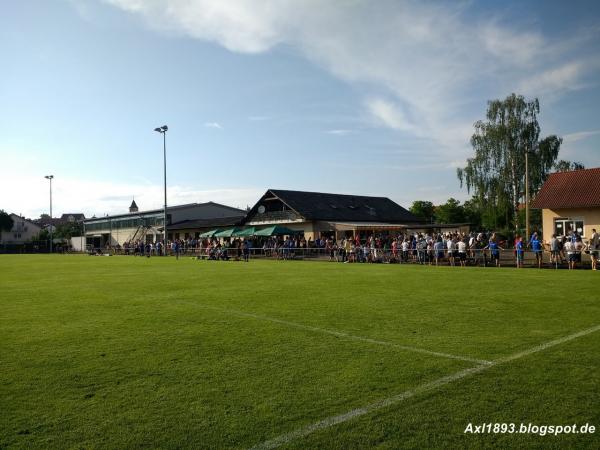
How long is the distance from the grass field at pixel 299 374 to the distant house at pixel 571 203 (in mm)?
23111

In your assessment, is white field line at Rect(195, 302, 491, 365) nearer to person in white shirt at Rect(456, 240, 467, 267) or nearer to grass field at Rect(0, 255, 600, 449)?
grass field at Rect(0, 255, 600, 449)

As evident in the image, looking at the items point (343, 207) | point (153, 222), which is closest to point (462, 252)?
point (343, 207)

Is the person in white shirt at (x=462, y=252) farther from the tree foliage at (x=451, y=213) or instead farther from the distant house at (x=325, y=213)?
the tree foliage at (x=451, y=213)

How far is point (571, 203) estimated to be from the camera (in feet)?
96.6

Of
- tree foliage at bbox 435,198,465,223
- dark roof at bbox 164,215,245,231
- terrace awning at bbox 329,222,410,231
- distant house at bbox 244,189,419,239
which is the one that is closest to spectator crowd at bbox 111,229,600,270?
terrace awning at bbox 329,222,410,231

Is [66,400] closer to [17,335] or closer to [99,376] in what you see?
[99,376]

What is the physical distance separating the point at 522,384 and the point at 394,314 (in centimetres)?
408

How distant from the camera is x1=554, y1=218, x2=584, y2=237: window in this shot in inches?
1185

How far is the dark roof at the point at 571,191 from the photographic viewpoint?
29.1 meters

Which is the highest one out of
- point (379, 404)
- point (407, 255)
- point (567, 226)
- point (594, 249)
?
point (567, 226)

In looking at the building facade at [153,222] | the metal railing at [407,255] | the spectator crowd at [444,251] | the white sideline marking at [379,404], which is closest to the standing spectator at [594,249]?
the spectator crowd at [444,251]

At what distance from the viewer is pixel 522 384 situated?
4492 mm

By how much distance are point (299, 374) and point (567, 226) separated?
1241 inches

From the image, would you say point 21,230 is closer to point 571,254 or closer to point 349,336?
point 571,254
